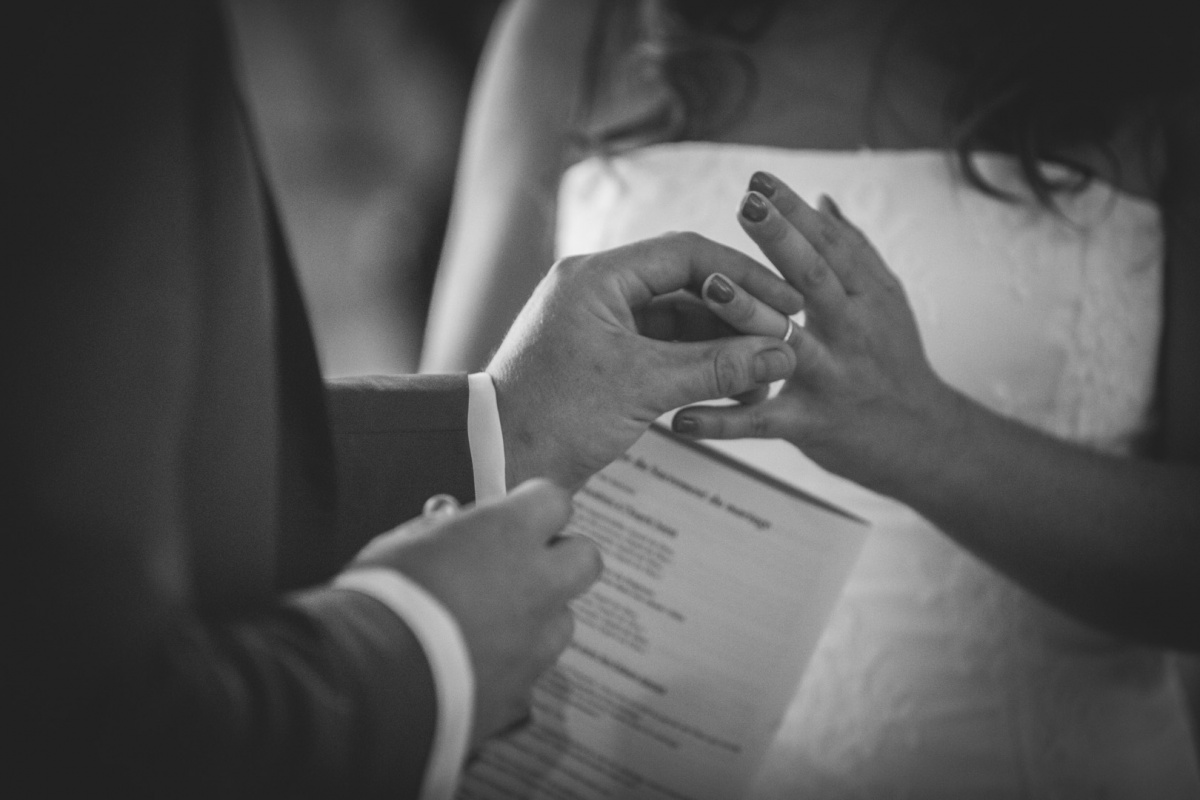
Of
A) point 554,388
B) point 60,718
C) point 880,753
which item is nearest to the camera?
point 60,718

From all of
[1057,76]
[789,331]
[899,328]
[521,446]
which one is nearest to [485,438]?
[521,446]

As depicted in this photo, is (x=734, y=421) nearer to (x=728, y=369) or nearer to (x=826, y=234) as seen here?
(x=728, y=369)

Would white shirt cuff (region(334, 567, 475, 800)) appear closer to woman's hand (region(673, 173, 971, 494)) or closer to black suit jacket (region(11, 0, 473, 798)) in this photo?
black suit jacket (region(11, 0, 473, 798))

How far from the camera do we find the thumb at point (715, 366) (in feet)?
2.02

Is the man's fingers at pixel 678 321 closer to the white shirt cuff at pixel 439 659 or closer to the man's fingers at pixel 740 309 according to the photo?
the man's fingers at pixel 740 309

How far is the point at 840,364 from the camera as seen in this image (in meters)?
0.71

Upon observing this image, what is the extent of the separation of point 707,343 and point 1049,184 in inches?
19.3

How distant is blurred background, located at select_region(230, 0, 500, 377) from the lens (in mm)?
2570

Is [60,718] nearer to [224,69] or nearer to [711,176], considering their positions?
[224,69]

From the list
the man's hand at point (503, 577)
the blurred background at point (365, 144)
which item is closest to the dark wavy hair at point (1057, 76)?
the man's hand at point (503, 577)

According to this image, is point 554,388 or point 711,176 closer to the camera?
point 554,388

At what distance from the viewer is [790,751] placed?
0.88 m

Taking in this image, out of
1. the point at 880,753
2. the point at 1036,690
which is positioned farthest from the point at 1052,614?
the point at 880,753

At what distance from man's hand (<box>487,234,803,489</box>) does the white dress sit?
33cm
